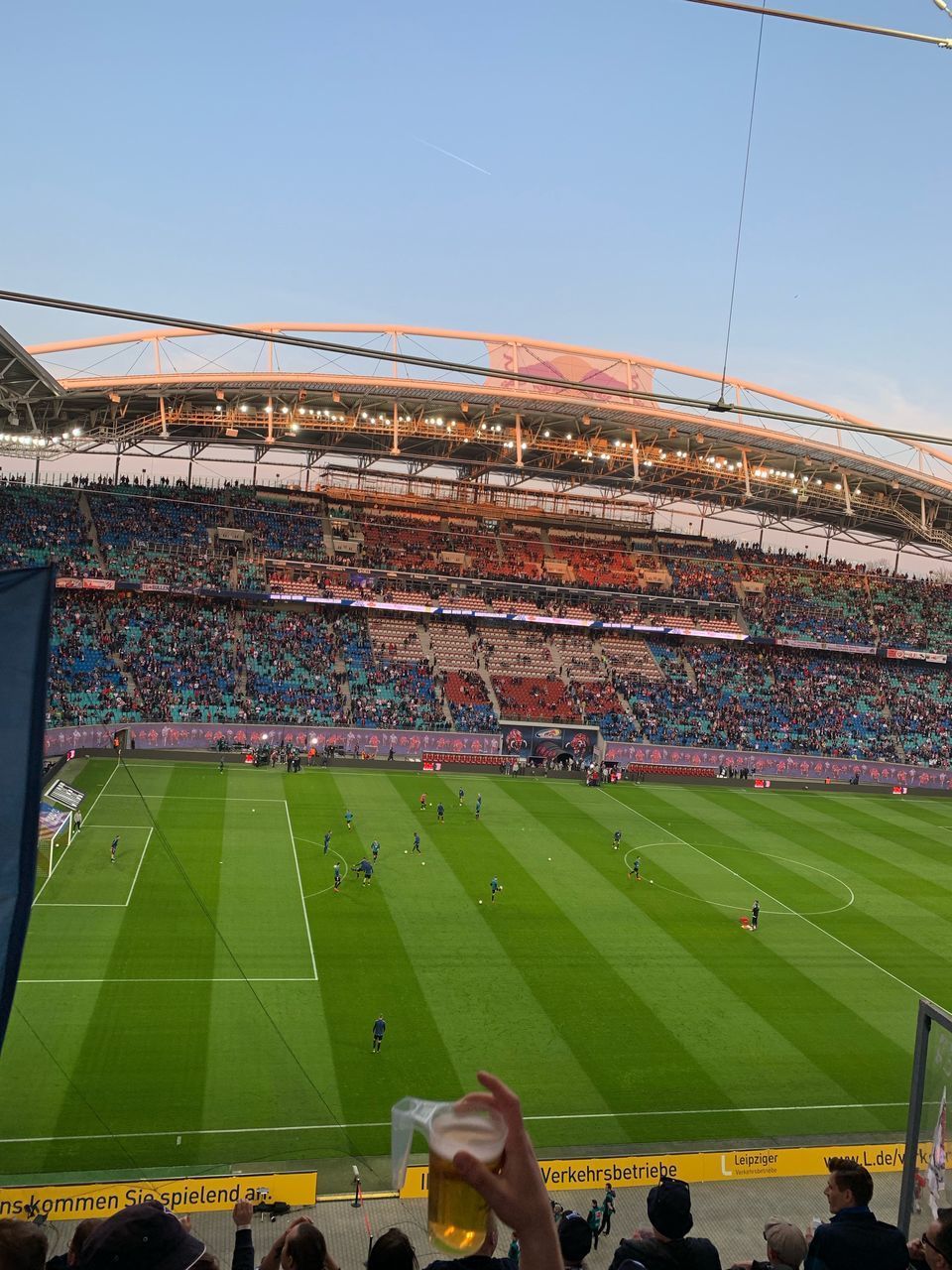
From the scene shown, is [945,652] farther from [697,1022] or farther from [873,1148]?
[873,1148]

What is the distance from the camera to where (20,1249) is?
12.1 feet

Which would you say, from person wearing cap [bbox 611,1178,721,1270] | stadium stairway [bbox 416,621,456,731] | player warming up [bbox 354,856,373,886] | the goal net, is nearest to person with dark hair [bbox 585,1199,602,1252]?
person wearing cap [bbox 611,1178,721,1270]

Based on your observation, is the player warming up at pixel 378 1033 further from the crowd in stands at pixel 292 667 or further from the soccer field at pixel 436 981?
the crowd in stands at pixel 292 667

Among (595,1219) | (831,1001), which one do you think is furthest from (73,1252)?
(831,1001)

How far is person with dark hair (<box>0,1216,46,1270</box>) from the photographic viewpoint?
365 centimetres

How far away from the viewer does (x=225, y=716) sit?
153 feet

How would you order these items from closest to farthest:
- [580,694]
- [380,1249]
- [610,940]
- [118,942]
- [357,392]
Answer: [380,1249], [118,942], [610,940], [357,392], [580,694]

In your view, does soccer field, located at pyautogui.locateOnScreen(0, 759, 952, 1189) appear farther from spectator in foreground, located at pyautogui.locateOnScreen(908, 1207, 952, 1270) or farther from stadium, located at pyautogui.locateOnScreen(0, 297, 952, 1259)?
spectator in foreground, located at pyautogui.locateOnScreen(908, 1207, 952, 1270)

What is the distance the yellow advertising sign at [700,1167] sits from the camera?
49.7ft

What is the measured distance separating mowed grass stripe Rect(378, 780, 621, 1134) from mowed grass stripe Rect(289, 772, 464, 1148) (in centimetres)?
42

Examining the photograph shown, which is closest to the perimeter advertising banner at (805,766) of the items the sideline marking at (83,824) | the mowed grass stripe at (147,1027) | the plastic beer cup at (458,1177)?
the sideline marking at (83,824)

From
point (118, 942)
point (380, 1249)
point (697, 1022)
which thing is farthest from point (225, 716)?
point (380, 1249)

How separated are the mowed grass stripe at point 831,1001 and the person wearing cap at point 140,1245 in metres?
18.8

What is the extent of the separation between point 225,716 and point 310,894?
809 inches
